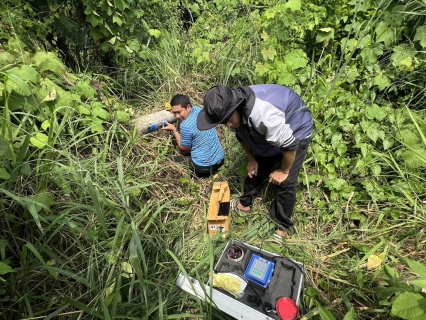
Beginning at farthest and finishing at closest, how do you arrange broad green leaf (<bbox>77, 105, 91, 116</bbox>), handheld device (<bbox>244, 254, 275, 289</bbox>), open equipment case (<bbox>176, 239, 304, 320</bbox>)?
broad green leaf (<bbox>77, 105, 91, 116</bbox>), handheld device (<bbox>244, 254, 275, 289</bbox>), open equipment case (<bbox>176, 239, 304, 320</bbox>)

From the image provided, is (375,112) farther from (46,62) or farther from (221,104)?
(46,62)

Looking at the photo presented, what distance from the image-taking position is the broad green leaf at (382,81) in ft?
8.07

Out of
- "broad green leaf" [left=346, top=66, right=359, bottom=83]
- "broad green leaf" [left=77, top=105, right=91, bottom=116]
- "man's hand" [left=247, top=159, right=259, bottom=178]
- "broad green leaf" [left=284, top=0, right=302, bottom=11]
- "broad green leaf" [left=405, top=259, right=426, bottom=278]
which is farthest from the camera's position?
"broad green leaf" [left=346, top=66, right=359, bottom=83]

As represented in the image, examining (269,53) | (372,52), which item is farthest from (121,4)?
(372,52)

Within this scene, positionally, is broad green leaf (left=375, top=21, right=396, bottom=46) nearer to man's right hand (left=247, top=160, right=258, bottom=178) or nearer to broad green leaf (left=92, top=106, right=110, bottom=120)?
man's right hand (left=247, top=160, right=258, bottom=178)

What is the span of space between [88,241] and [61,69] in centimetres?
149

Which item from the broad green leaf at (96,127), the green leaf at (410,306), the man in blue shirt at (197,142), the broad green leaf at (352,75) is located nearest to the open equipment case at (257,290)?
the green leaf at (410,306)

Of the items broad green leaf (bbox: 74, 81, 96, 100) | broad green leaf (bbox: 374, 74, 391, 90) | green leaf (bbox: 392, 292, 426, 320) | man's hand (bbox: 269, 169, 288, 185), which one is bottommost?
man's hand (bbox: 269, 169, 288, 185)

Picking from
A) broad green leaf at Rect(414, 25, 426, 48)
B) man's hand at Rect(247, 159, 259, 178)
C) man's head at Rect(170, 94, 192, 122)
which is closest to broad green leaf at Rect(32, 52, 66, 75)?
man's head at Rect(170, 94, 192, 122)

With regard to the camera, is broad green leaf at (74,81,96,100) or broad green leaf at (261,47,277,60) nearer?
broad green leaf at (74,81,96,100)

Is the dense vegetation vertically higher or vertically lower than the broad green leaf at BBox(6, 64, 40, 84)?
lower

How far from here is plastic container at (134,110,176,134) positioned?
112 inches

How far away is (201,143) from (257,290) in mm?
1512

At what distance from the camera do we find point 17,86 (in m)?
1.67
